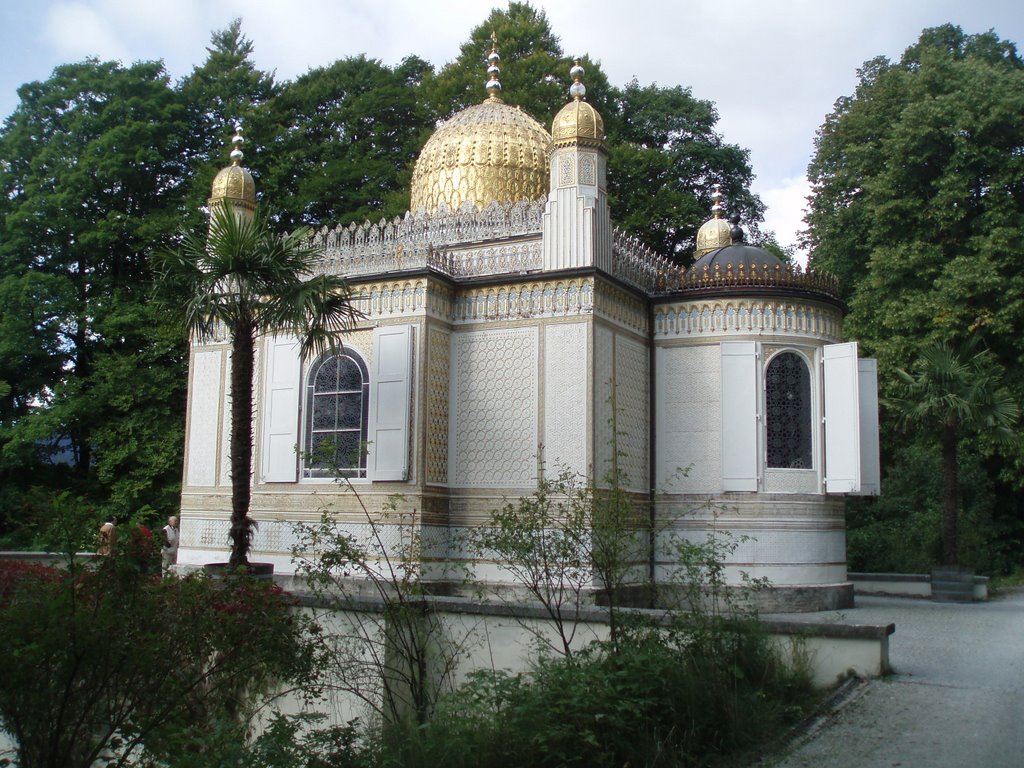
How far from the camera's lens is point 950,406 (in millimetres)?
17406

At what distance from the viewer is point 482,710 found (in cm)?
667

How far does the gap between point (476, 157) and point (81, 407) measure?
12.4m

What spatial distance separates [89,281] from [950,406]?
20.7 metres

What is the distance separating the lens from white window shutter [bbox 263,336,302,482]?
14.3 meters

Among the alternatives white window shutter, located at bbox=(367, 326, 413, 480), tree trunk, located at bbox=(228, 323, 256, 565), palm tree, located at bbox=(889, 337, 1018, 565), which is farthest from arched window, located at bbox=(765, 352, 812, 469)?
tree trunk, located at bbox=(228, 323, 256, 565)

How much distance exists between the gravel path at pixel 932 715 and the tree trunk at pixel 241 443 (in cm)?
675

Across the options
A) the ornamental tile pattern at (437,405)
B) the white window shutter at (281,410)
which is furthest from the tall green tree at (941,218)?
the white window shutter at (281,410)

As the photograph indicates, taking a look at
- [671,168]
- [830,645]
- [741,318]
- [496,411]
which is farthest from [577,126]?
[671,168]

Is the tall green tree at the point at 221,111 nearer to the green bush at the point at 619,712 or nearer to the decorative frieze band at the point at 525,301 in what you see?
the decorative frieze band at the point at 525,301

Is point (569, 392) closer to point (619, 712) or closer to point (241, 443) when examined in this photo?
point (241, 443)

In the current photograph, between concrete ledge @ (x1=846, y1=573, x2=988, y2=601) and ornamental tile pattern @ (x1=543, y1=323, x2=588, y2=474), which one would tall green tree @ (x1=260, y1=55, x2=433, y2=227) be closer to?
ornamental tile pattern @ (x1=543, y1=323, x2=588, y2=474)

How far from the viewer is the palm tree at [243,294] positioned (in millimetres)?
11281

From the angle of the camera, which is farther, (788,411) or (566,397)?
(788,411)

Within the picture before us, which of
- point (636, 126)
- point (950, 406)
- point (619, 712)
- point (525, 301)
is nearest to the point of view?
point (619, 712)
